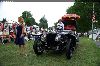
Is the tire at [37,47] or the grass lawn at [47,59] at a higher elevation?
the tire at [37,47]

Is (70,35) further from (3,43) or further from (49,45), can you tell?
(3,43)

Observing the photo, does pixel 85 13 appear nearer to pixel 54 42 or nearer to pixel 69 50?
pixel 54 42

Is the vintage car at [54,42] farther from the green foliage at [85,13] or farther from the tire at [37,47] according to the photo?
the green foliage at [85,13]

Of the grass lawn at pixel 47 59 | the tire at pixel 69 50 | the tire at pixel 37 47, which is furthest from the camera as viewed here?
the tire at pixel 37 47

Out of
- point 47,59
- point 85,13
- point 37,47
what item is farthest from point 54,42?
point 85,13

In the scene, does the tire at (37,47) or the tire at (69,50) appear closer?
the tire at (69,50)

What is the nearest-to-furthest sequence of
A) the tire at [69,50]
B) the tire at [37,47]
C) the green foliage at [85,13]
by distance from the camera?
the tire at [69,50]
the tire at [37,47]
the green foliage at [85,13]

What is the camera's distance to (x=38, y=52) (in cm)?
1515

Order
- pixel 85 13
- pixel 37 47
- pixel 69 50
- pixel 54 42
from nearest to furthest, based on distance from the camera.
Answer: pixel 69 50
pixel 54 42
pixel 37 47
pixel 85 13

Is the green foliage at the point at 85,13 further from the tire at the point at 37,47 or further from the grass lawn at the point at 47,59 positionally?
the tire at the point at 37,47

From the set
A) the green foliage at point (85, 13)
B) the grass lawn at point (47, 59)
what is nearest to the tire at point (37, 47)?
the grass lawn at point (47, 59)

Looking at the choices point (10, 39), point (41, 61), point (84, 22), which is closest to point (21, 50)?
point (41, 61)

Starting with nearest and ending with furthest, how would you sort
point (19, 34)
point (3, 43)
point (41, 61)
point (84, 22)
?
point (41, 61), point (19, 34), point (3, 43), point (84, 22)

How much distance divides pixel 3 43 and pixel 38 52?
626 centimetres
